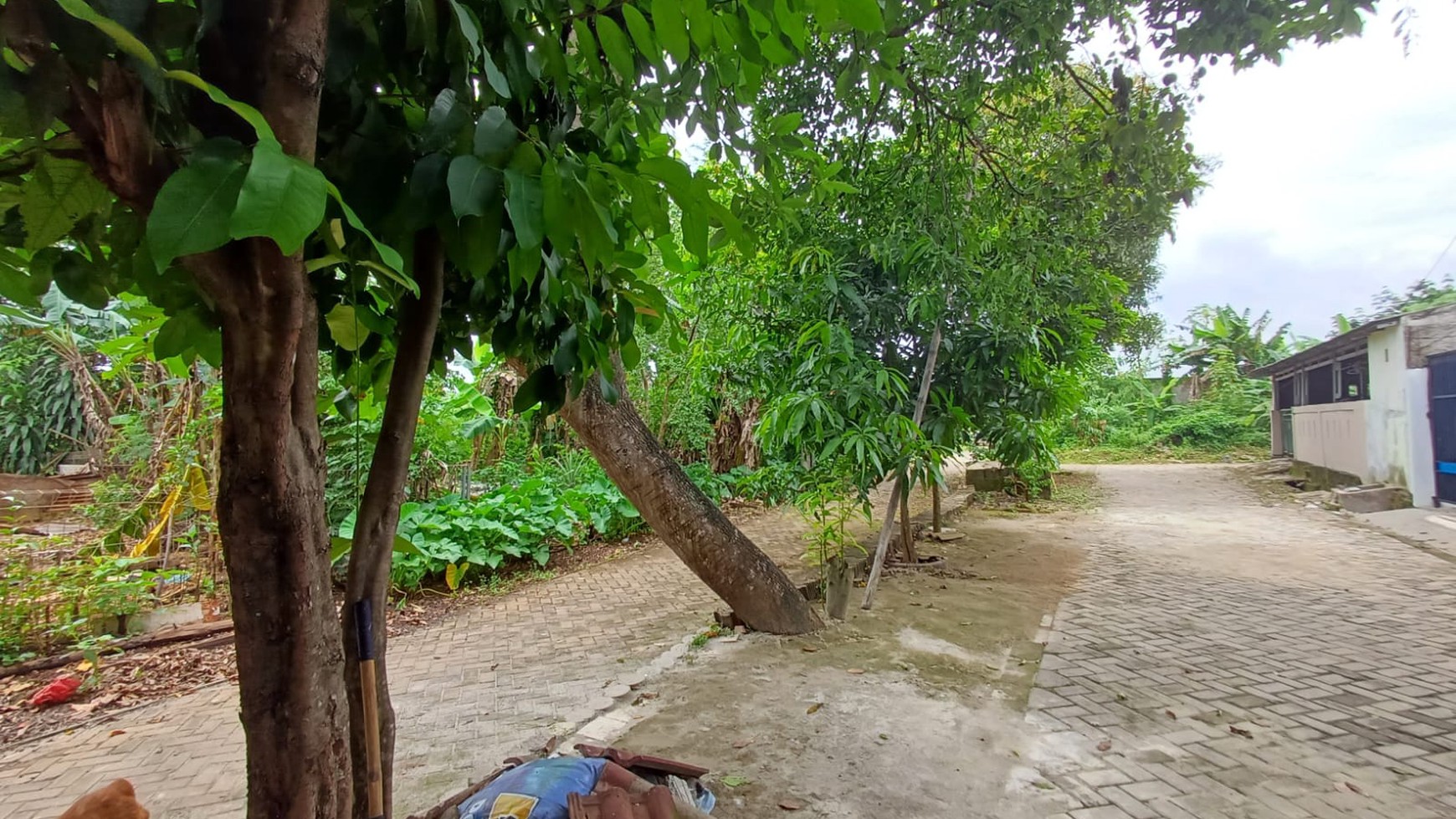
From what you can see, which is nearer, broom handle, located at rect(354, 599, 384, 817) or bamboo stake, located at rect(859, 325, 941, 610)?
broom handle, located at rect(354, 599, 384, 817)

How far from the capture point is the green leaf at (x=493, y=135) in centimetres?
104

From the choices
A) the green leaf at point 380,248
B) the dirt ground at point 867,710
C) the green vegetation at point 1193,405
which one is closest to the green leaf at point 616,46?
the green leaf at point 380,248

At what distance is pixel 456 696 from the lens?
4.32 m

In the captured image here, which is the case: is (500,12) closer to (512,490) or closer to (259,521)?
(259,521)

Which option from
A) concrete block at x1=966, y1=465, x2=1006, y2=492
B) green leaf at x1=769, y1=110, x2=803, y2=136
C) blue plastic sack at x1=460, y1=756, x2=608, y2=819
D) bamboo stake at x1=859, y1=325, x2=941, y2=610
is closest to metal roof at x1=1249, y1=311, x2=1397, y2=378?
concrete block at x1=966, y1=465, x2=1006, y2=492

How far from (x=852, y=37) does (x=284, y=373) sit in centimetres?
259

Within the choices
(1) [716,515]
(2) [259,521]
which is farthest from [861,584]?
(2) [259,521]

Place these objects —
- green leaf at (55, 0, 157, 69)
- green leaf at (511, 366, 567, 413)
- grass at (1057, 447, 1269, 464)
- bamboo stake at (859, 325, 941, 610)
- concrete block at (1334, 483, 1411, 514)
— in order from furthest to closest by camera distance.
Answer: grass at (1057, 447, 1269, 464)
concrete block at (1334, 483, 1411, 514)
bamboo stake at (859, 325, 941, 610)
green leaf at (511, 366, 567, 413)
green leaf at (55, 0, 157, 69)

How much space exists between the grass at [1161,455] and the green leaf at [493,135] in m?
21.0

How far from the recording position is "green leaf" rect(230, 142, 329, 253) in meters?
0.72

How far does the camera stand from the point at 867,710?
3752 millimetres

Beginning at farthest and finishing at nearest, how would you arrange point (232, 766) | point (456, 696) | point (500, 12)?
point (456, 696)
point (232, 766)
point (500, 12)

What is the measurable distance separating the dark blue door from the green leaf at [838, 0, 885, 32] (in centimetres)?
1361

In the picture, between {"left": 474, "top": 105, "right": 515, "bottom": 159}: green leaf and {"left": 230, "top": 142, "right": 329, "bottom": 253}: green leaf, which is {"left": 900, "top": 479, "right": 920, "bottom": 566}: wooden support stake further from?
{"left": 230, "top": 142, "right": 329, "bottom": 253}: green leaf
